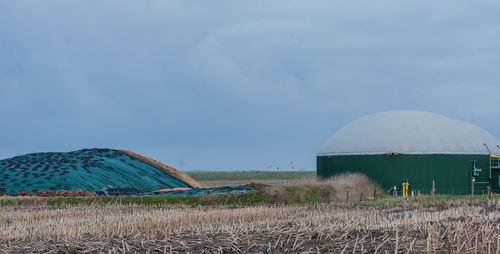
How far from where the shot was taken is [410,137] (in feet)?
113

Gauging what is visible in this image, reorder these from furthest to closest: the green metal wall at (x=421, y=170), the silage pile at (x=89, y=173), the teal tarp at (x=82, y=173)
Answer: the teal tarp at (x=82, y=173) → the silage pile at (x=89, y=173) → the green metal wall at (x=421, y=170)

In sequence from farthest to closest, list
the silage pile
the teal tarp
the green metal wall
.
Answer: the teal tarp, the silage pile, the green metal wall

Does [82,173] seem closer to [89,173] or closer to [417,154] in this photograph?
[89,173]

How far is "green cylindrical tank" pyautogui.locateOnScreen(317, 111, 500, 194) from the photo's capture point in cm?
3375

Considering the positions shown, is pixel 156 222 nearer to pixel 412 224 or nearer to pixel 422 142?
pixel 412 224

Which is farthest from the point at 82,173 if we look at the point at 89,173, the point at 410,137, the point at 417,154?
the point at 417,154

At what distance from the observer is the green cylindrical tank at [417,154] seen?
3375cm

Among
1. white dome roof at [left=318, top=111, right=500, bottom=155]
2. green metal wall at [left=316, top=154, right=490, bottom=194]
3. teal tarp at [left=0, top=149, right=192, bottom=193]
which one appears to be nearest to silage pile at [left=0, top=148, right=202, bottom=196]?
teal tarp at [left=0, top=149, right=192, bottom=193]

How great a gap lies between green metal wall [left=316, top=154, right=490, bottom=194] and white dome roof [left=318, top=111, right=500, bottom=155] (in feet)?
1.34

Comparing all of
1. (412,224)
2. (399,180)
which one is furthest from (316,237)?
(399,180)

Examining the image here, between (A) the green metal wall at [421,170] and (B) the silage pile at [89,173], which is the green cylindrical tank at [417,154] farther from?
(B) the silage pile at [89,173]

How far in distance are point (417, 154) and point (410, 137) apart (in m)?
1.24

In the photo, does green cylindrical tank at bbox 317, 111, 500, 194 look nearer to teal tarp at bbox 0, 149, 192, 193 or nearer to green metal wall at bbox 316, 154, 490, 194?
green metal wall at bbox 316, 154, 490, 194

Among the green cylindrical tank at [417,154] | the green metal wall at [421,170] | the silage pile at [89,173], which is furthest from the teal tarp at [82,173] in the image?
the green metal wall at [421,170]
